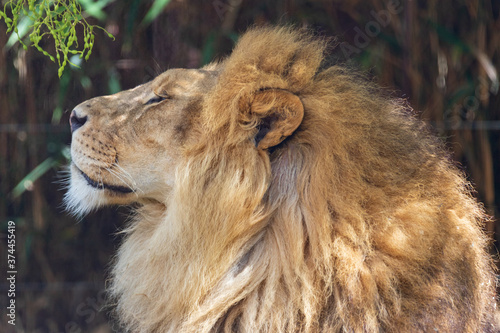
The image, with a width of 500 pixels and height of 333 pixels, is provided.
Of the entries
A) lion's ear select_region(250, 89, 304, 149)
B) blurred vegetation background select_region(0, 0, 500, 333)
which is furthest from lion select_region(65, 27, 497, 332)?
blurred vegetation background select_region(0, 0, 500, 333)

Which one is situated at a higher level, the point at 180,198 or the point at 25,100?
the point at 180,198

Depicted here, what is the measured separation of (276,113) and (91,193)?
2.26ft

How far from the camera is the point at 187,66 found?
3.68m

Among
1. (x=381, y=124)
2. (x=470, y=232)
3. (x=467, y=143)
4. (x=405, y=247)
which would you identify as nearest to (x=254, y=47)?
(x=381, y=124)

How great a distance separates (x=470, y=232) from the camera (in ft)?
6.16

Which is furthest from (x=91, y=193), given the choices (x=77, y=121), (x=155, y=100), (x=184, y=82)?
(x=184, y=82)

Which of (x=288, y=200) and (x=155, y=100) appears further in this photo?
(x=155, y=100)

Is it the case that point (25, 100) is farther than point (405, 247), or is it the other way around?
point (25, 100)

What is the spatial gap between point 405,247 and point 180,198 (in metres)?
0.68

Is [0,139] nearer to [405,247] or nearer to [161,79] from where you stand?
[161,79]

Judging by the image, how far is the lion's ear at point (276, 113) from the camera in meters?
1.75

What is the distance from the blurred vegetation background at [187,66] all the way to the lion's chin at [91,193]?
1661 millimetres

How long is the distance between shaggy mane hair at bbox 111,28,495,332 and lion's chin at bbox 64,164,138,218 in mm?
190

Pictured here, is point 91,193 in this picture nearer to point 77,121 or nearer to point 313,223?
point 77,121
